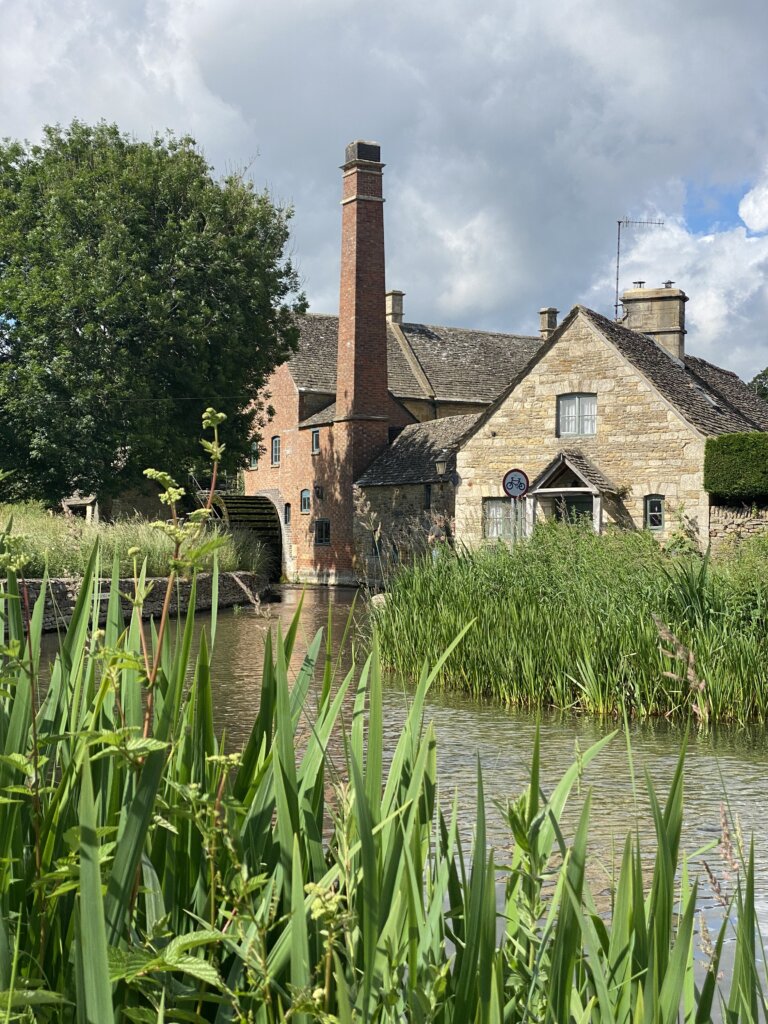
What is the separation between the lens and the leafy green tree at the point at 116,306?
2791 cm

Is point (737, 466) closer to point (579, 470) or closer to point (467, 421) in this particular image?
point (579, 470)

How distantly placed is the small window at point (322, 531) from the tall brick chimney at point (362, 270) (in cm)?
467

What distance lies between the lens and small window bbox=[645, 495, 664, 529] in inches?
1030

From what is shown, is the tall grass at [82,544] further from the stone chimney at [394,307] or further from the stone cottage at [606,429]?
the stone chimney at [394,307]

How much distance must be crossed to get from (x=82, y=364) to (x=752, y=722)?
22237 mm

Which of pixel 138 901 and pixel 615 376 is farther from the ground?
pixel 615 376

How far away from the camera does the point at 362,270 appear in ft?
114

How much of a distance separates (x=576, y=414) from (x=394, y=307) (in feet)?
57.9

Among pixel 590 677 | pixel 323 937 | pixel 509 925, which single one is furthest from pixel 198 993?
pixel 590 677

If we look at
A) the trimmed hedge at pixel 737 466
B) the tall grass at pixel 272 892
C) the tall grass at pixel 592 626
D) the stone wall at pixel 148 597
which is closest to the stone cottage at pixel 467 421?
the trimmed hedge at pixel 737 466

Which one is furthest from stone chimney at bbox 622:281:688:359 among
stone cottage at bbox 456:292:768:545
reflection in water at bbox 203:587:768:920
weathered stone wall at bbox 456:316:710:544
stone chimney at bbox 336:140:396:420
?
reflection in water at bbox 203:587:768:920

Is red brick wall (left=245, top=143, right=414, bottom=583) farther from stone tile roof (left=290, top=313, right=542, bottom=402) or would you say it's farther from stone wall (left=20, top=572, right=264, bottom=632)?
stone wall (left=20, top=572, right=264, bottom=632)

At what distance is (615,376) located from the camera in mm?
26922

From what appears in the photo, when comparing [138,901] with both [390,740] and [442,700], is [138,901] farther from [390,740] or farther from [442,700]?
[442,700]
